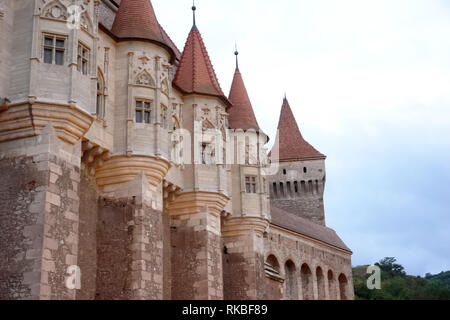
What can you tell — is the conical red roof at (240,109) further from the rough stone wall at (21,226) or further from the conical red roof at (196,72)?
the rough stone wall at (21,226)

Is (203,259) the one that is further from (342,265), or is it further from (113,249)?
(342,265)

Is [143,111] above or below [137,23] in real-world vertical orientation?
below

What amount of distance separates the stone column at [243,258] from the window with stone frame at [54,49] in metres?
11.0

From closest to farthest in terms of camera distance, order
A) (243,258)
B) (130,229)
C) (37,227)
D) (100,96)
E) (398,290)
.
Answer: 1. (37,227)
2. (130,229)
3. (100,96)
4. (243,258)
5. (398,290)

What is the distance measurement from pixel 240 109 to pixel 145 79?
7.97 meters

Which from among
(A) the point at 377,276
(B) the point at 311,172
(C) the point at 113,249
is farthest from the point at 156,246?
(A) the point at 377,276

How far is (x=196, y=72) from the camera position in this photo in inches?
918

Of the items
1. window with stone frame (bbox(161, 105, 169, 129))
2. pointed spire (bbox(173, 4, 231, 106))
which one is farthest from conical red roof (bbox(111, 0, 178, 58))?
pointed spire (bbox(173, 4, 231, 106))

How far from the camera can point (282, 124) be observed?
179ft

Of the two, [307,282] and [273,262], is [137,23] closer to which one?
[273,262]

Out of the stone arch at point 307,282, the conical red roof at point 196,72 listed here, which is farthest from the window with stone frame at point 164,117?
the stone arch at point 307,282

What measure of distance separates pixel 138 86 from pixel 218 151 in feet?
15.6

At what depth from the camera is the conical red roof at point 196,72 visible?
22.8 m

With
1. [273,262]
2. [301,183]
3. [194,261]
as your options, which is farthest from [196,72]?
[301,183]
